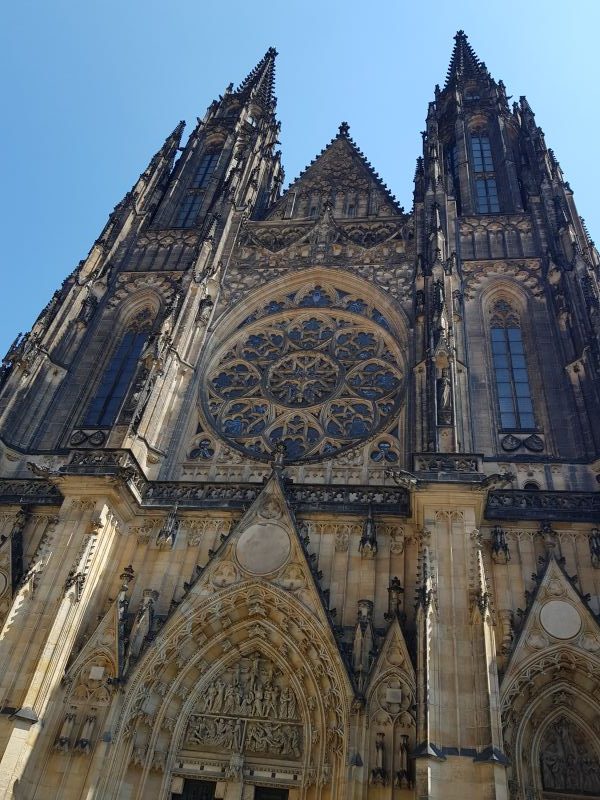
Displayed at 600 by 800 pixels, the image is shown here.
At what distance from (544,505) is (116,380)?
10.9 meters

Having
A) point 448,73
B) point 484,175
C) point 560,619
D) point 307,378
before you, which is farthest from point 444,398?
point 448,73

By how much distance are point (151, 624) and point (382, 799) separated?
4.82 metres

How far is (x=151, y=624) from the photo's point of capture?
11492mm

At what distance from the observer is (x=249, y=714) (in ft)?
36.4

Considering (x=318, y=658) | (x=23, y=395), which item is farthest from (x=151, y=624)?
(x=23, y=395)

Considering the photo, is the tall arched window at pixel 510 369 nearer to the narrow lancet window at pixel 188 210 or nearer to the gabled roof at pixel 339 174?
the gabled roof at pixel 339 174

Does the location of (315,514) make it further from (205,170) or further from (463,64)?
(463,64)

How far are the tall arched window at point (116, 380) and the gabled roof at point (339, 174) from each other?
671 centimetres

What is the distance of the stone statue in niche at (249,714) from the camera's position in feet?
35.4

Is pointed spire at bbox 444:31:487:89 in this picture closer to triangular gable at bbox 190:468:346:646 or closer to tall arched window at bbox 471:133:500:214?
tall arched window at bbox 471:133:500:214

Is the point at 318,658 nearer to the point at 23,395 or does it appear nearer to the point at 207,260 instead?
the point at 23,395

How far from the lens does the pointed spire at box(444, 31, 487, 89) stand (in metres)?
27.1

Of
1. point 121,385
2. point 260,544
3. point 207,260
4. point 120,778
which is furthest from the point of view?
point 207,260

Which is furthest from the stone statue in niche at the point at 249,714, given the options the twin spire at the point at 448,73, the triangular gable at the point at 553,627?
the twin spire at the point at 448,73
